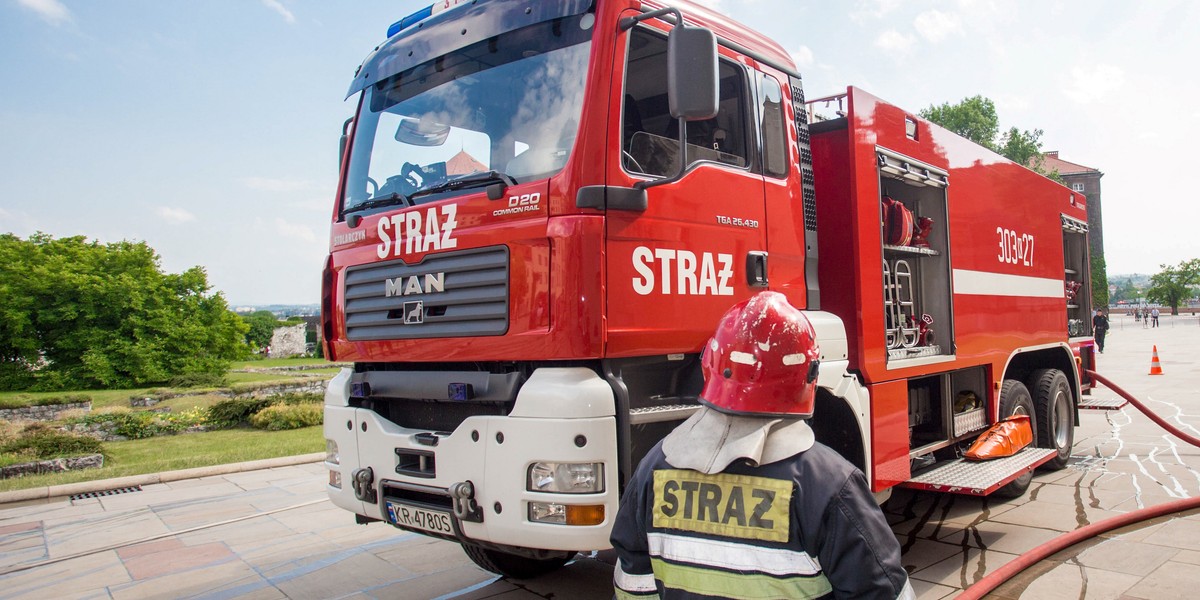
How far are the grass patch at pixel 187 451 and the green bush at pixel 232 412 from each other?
0.50 meters

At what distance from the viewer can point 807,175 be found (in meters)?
4.38

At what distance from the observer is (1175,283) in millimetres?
86062

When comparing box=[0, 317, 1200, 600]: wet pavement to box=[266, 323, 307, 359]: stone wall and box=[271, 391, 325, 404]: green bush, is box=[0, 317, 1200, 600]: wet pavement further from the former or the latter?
box=[266, 323, 307, 359]: stone wall

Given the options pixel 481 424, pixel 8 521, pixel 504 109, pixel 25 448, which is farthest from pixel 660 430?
pixel 25 448

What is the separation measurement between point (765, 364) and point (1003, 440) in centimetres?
487

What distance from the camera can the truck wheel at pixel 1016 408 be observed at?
20.3ft

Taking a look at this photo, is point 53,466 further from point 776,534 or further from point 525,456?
point 776,534

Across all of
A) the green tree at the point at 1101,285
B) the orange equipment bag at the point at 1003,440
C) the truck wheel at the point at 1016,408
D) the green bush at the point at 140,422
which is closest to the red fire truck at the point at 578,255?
the orange equipment bag at the point at 1003,440

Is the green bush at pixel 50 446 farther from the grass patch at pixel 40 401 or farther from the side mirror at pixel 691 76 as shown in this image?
the side mirror at pixel 691 76

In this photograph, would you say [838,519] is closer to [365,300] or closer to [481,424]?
[481,424]

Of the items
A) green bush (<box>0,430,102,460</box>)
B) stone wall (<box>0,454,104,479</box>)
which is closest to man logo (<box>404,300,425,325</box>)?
stone wall (<box>0,454,104,479</box>)

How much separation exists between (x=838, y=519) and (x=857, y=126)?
3.39m

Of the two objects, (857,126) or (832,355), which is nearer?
(832,355)

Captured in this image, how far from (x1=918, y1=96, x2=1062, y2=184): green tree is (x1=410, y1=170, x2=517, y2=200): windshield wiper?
5412cm
